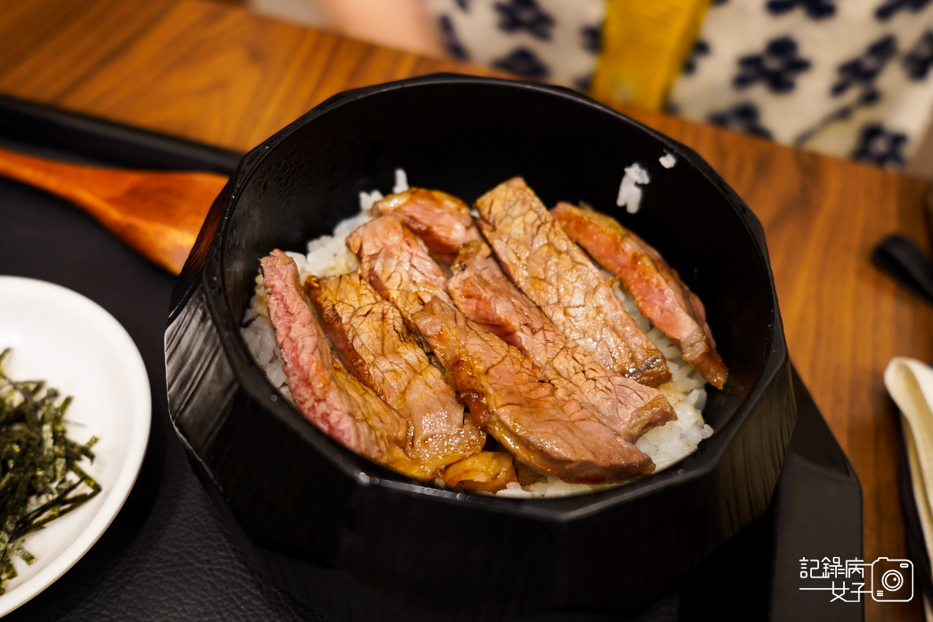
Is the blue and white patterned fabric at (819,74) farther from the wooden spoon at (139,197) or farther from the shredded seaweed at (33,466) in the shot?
the shredded seaweed at (33,466)

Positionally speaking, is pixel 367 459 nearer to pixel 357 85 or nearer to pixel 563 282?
pixel 563 282

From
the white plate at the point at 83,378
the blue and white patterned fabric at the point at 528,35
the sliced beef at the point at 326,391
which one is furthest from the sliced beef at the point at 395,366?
the blue and white patterned fabric at the point at 528,35

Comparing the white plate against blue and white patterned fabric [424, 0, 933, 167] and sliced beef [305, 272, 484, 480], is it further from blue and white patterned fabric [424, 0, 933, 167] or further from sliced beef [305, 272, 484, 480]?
blue and white patterned fabric [424, 0, 933, 167]

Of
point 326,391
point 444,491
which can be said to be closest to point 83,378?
point 326,391

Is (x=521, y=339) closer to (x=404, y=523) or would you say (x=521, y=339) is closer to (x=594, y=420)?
(x=594, y=420)

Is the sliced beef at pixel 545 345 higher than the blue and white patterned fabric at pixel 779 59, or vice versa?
the blue and white patterned fabric at pixel 779 59

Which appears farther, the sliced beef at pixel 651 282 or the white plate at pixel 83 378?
the sliced beef at pixel 651 282
